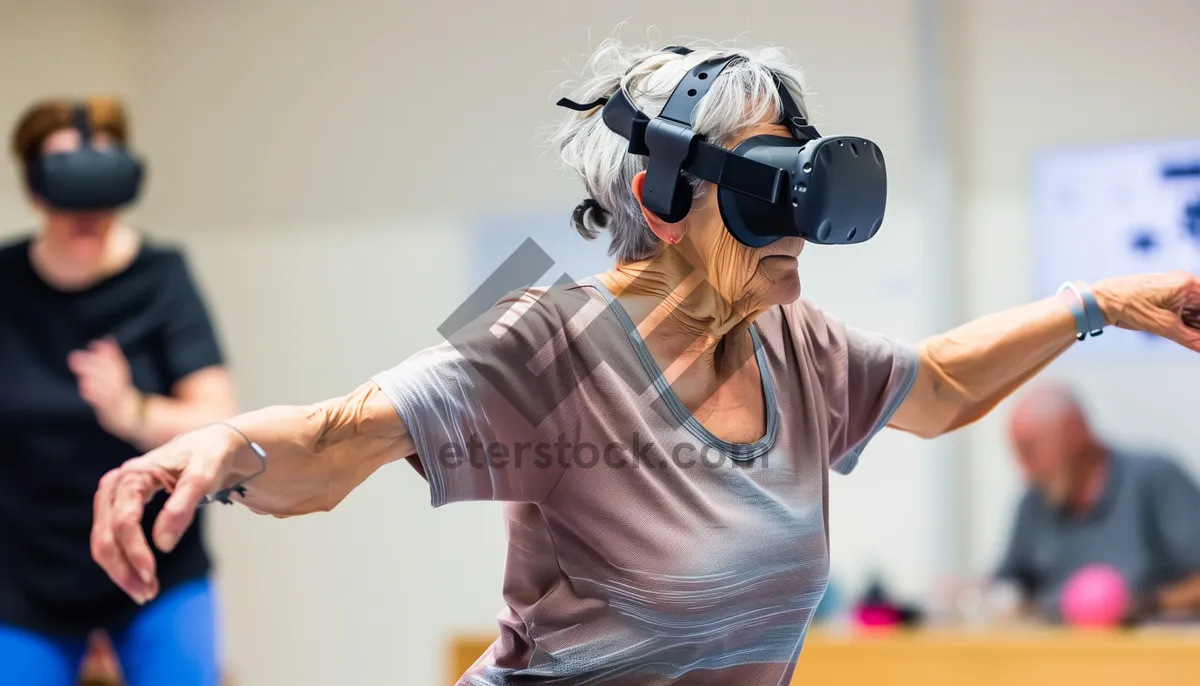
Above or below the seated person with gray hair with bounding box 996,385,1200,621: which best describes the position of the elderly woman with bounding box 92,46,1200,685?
above

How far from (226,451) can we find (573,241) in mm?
2824

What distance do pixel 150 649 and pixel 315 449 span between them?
1.35m

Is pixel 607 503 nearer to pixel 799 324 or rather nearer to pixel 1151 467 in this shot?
pixel 799 324

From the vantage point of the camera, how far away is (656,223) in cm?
125

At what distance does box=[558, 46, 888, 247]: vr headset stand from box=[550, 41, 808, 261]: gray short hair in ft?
0.06

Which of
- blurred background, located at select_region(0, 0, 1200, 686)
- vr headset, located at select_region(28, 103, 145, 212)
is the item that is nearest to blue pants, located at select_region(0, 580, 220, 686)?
vr headset, located at select_region(28, 103, 145, 212)

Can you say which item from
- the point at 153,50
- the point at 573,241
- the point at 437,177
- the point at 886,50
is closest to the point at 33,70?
the point at 153,50

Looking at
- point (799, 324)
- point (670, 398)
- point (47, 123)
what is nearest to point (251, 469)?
point (670, 398)

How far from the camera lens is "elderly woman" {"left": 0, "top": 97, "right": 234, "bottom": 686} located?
2.21 metres

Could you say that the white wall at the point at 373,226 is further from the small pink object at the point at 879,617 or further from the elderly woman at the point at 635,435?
the elderly woman at the point at 635,435

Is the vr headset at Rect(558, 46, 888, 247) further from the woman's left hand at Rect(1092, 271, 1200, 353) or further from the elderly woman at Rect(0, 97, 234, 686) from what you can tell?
the elderly woman at Rect(0, 97, 234, 686)

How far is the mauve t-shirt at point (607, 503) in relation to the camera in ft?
3.74

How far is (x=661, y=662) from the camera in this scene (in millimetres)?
1195

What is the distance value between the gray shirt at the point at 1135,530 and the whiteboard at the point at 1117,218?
0.54 meters
